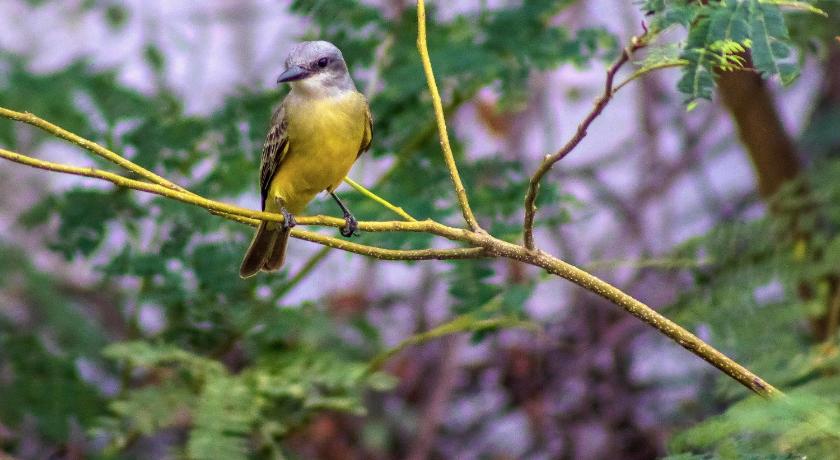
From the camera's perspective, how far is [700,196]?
5.00 metres

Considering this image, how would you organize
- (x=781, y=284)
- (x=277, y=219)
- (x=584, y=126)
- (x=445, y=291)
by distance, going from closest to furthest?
(x=584, y=126) < (x=277, y=219) < (x=781, y=284) < (x=445, y=291)

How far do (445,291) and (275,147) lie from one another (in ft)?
3.12

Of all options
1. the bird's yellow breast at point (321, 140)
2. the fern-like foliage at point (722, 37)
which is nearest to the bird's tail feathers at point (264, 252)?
the bird's yellow breast at point (321, 140)

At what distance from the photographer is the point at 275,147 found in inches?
96.8

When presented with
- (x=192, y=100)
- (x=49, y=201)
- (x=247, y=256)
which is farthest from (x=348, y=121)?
(x=192, y=100)

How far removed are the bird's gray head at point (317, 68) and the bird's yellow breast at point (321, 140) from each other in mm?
26

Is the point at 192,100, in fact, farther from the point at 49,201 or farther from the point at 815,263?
the point at 815,263

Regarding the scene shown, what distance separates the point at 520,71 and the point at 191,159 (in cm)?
96

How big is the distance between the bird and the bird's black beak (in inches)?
1.9

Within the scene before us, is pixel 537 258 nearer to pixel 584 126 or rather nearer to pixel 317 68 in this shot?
pixel 584 126

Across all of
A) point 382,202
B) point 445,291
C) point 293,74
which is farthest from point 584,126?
point 445,291

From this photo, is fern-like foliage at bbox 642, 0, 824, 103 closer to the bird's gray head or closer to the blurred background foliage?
the blurred background foliage

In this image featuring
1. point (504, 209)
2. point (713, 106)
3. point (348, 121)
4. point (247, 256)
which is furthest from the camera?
point (713, 106)

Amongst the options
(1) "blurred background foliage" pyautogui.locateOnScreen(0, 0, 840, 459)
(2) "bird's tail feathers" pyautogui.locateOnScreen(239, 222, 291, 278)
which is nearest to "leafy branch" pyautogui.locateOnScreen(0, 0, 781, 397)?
(1) "blurred background foliage" pyautogui.locateOnScreen(0, 0, 840, 459)
